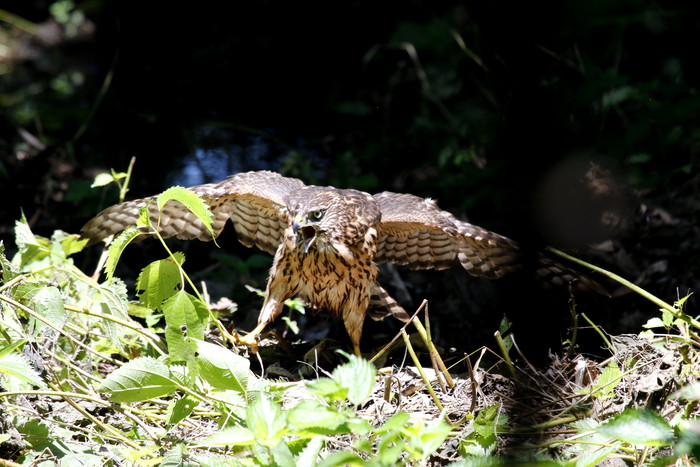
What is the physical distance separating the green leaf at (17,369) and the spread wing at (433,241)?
1841 millimetres

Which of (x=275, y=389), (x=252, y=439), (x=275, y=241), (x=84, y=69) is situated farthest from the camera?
(x=84, y=69)

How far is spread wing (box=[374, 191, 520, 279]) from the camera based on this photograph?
3816 millimetres

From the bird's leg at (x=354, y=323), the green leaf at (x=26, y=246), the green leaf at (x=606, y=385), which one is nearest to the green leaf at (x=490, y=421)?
the green leaf at (x=606, y=385)

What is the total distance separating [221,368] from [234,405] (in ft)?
0.53

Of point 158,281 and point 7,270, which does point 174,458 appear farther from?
point 7,270

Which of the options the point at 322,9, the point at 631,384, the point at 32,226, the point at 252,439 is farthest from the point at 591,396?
the point at 322,9

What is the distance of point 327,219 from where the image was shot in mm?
3643

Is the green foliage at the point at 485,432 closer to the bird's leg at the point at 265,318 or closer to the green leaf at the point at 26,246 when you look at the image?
the bird's leg at the point at 265,318

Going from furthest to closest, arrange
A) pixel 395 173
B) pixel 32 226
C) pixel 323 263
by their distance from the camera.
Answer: pixel 395 173
pixel 32 226
pixel 323 263

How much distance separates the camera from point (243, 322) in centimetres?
455

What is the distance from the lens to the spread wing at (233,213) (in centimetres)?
382

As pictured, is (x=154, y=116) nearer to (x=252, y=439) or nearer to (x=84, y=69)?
(x=84, y=69)

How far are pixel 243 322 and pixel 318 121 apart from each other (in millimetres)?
3081

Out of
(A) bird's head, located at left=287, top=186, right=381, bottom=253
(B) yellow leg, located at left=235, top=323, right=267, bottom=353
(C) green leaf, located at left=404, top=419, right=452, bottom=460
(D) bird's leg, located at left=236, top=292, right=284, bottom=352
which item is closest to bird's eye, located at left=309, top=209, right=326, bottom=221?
(A) bird's head, located at left=287, top=186, right=381, bottom=253
